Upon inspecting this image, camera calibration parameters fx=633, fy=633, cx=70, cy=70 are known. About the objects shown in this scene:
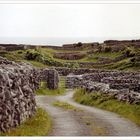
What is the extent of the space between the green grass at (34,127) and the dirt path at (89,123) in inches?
10.8

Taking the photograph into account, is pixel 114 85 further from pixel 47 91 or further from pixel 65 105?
pixel 65 105

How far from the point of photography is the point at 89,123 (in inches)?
913

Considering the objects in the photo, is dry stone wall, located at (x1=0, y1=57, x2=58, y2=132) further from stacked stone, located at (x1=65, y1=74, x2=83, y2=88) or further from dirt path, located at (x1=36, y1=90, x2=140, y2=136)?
stacked stone, located at (x1=65, y1=74, x2=83, y2=88)

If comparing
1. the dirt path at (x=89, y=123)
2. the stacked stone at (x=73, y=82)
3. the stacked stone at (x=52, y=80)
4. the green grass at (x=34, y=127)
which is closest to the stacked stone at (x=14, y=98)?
the green grass at (x=34, y=127)

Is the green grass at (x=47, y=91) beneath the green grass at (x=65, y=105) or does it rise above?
beneath

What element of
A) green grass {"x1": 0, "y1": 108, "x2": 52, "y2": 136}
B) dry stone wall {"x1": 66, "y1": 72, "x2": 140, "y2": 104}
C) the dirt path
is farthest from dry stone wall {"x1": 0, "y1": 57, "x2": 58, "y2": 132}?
dry stone wall {"x1": 66, "y1": 72, "x2": 140, "y2": 104}

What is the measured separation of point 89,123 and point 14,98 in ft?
12.4

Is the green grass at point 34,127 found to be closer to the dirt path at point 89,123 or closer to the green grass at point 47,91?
the dirt path at point 89,123

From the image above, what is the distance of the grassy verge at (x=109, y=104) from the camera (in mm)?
24516

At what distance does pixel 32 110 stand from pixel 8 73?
13.3 ft

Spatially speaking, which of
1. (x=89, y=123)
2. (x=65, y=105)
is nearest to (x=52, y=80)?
(x=65, y=105)

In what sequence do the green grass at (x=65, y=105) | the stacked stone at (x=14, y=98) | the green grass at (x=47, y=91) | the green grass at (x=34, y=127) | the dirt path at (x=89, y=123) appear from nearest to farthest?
the stacked stone at (x=14, y=98), the green grass at (x=34, y=127), the dirt path at (x=89, y=123), the green grass at (x=65, y=105), the green grass at (x=47, y=91)

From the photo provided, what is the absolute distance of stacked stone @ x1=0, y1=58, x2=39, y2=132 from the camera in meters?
19.2

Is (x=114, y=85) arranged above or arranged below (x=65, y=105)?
above
